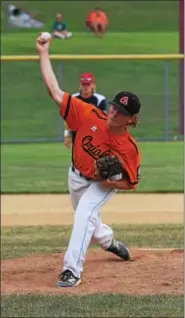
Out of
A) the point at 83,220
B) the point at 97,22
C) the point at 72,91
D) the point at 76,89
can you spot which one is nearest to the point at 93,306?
the point at 83,220

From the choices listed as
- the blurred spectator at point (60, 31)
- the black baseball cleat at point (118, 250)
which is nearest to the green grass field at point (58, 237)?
the black baseball cleat at point (118, 250)

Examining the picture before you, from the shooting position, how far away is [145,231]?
984cm

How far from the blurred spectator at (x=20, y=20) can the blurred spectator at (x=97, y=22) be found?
2.92m

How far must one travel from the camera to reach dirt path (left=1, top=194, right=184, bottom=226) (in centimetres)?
1066

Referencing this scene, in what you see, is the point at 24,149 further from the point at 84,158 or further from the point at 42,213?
the point at 84,158

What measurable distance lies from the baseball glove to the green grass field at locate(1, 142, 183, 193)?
6009mm

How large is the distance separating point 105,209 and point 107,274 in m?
4.04

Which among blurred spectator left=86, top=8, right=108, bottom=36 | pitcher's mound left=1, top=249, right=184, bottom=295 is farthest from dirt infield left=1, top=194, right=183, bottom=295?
blurred spectator left=86, top=8, right=108, bottom=36

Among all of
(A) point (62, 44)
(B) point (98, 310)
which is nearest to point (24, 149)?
(B) point (98, 310)

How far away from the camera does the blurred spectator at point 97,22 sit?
1605 inches

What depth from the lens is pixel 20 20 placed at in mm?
43000

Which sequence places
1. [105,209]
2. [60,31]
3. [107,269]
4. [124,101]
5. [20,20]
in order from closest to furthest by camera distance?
[124,101], [107,269], [105,209], [60,31], [20,20]

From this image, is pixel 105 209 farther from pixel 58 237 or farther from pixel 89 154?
pixel 89 154

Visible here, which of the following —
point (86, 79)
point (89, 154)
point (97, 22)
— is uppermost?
point (97, 22)
